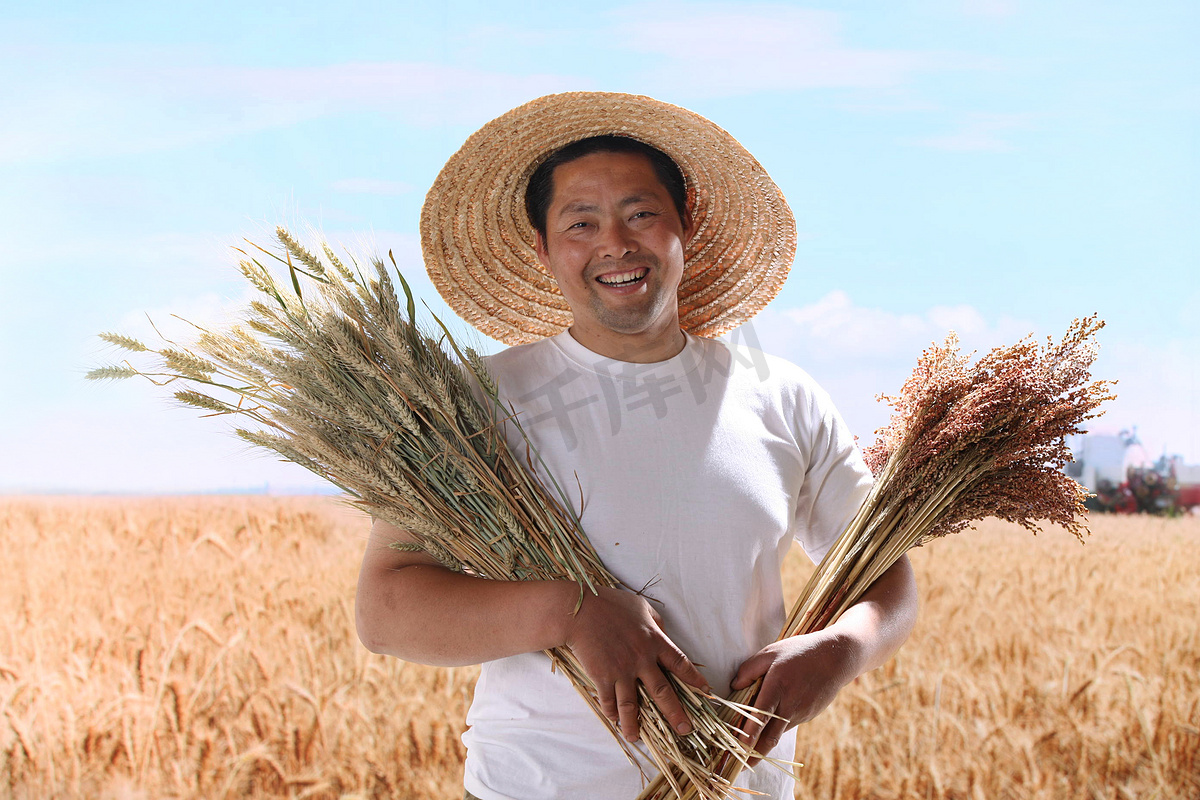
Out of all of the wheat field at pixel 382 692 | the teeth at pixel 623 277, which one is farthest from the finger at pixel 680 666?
the wheat field at pixel 382 692

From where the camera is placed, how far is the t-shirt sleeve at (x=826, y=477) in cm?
153

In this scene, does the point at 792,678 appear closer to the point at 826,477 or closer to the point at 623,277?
the point at 826,477

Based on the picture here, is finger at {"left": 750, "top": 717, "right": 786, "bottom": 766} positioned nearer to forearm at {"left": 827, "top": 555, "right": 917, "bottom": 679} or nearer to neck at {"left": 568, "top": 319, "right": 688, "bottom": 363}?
forearm at {"left": 827, "top": 555, "right": 917, "bottom": 679}

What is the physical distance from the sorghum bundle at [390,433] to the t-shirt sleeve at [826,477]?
447mm

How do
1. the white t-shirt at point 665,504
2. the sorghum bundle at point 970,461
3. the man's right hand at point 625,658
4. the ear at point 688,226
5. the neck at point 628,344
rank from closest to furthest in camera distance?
the man's right hand at point 625,658
the white t-shirt at point 665,504
the sorghum bundle at point 970,461
the neck at point 628,344
the ear at point 688,226

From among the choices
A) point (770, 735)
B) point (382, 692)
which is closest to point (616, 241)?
point (770, 735)

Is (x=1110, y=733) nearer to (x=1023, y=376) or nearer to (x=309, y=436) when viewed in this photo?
(x=1023, y=376)

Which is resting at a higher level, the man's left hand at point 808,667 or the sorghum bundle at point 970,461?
the sorghum bundle at point 970,461

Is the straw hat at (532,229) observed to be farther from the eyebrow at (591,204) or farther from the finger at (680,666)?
the finger at (680,666)

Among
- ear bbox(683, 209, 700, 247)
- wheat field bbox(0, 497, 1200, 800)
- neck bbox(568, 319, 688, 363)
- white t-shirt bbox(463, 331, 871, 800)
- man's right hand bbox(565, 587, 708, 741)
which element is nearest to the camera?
man's right hand bbox(565, 587, 708, 741)

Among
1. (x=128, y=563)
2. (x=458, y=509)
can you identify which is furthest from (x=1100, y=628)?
(x=128, y=563)

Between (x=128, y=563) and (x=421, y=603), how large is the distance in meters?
3.44

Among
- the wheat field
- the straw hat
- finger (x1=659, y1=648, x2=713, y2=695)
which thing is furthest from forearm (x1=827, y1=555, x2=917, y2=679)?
the wheat field

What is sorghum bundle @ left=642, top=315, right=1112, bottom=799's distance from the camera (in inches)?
54.0
